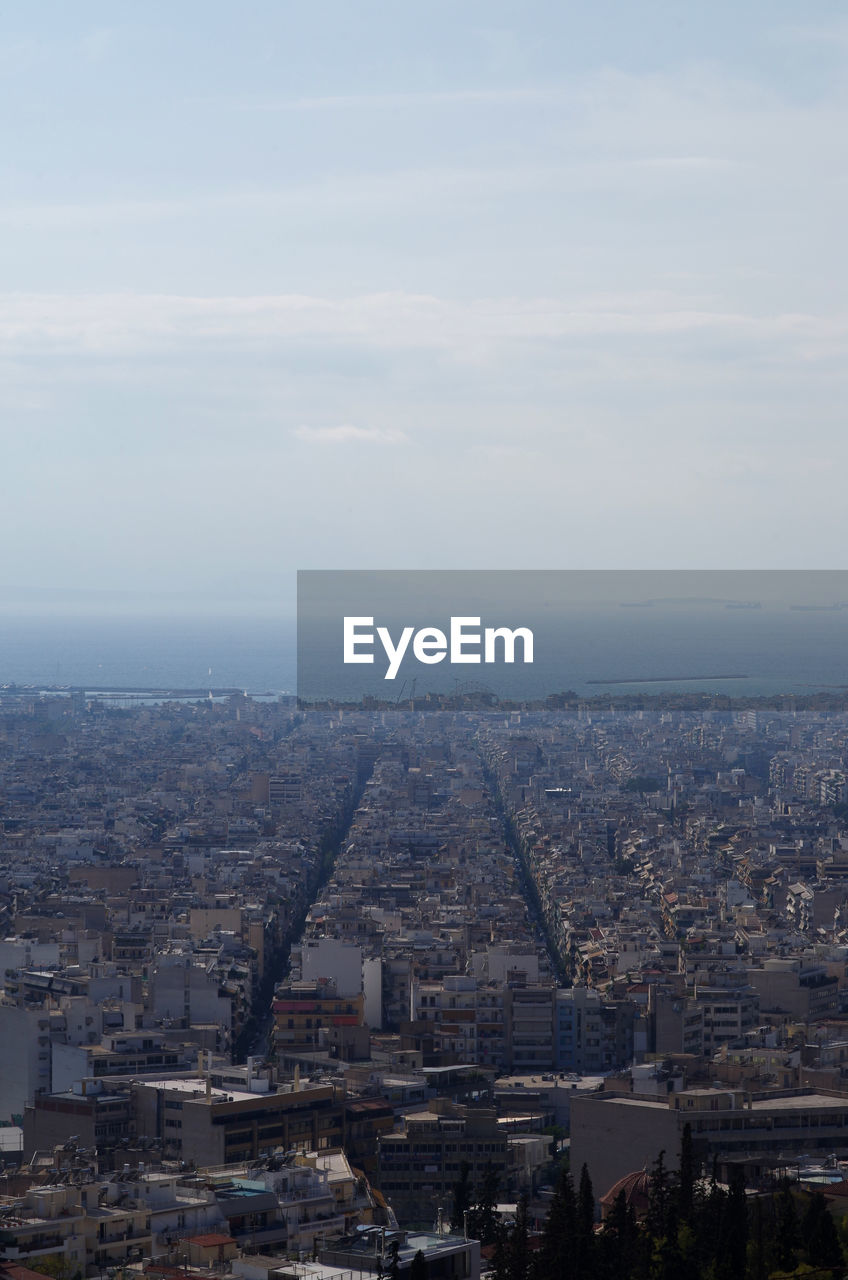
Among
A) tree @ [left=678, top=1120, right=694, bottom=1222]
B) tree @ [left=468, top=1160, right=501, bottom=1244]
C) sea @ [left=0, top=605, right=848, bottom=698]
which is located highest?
sea @ [left=0, top=605, right=848, bottom=698]

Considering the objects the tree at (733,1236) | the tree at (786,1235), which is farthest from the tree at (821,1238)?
the tree at (733,1236)

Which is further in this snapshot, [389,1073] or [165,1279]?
[389,1073]

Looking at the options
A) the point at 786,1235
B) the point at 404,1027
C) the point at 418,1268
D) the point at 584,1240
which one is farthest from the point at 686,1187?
the point at 404,1027

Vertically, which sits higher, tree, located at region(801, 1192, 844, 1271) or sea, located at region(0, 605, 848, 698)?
sea, located at region(0, 605, 848, 698)

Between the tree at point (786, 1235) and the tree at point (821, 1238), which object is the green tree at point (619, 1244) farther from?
the tree at point (821, 1238)

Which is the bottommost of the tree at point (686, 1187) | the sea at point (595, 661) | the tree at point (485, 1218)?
the tree at point (485, 1218)

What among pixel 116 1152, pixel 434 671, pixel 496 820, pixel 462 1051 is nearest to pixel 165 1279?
pixel 116 1152

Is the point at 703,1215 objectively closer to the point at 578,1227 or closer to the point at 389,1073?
the point at 578,1227

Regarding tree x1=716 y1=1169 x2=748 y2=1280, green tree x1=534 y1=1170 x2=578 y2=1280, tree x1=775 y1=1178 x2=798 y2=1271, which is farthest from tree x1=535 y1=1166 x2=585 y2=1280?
tree x1=775 y1=1178 x2=798 y2=1271

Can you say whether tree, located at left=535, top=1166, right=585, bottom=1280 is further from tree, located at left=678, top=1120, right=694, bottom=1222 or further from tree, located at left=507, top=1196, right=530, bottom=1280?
tree, located at left=678, top=1120, right=694, bottom=1222
